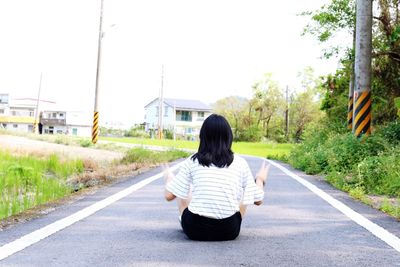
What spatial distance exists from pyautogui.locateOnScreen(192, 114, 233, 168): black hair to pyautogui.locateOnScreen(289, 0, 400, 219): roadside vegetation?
3.36 metres

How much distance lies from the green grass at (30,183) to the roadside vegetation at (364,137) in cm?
511

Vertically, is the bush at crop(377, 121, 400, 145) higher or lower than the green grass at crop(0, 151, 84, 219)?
higher

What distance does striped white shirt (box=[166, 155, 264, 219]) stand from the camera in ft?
17.6

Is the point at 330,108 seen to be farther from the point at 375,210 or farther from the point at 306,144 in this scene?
the point at 375,210

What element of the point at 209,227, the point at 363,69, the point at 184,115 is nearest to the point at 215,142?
the point at 209,227

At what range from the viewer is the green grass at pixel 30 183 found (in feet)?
26.3

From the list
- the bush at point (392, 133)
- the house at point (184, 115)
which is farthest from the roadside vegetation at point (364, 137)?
the house at point (184, 115)

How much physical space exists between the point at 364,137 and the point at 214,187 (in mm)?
9794

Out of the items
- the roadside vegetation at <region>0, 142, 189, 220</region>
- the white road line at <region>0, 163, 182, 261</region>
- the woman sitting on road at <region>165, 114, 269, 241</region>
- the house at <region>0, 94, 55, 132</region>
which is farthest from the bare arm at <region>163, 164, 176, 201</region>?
the house at <region>0, 94, 55, 132</region>

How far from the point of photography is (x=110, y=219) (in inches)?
265

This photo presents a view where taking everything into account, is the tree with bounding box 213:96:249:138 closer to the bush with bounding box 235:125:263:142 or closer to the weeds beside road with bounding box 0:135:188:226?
the bush with bounding box 235:125:263:142

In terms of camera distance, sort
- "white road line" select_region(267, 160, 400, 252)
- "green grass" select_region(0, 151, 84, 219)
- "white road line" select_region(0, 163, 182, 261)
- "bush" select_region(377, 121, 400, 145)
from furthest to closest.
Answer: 1. "bush" select_region(377, 121, 400, 145)
2. "green grass" select_region(0, 151, 84, 219)
3. "white road line" select_region(267, 160, 400, 252)
4. "white road line" select_region(0, 163, 182, 261)

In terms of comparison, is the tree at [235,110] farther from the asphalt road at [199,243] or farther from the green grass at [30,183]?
the asphalt road at [199,243]

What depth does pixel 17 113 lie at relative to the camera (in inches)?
3307
